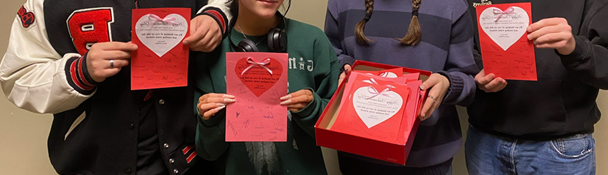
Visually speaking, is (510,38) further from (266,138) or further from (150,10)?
(150,10)

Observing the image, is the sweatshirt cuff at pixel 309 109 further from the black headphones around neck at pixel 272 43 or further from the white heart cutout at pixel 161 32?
the white heart cutout at pixel 161 32

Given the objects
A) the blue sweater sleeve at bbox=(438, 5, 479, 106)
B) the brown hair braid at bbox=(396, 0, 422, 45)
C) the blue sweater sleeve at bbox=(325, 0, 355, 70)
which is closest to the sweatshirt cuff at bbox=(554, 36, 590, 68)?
the blue sweater sleeve at bbox=(438, 5, 479, 106)

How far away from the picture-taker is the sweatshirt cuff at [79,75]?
0.83m

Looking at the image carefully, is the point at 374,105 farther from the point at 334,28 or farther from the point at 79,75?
the point at 79,75

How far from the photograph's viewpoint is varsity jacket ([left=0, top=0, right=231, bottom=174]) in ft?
2.83

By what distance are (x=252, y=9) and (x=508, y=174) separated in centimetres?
109

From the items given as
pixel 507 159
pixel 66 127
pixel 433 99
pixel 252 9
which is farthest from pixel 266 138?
pixel 507 159

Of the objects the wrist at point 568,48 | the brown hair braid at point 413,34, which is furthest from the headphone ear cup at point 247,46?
the wrist at point 568,48

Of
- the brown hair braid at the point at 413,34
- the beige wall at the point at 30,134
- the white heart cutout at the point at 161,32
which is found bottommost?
the beige wall at the point at 30,134

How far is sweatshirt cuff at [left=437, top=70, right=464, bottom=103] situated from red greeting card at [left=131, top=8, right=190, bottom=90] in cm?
74

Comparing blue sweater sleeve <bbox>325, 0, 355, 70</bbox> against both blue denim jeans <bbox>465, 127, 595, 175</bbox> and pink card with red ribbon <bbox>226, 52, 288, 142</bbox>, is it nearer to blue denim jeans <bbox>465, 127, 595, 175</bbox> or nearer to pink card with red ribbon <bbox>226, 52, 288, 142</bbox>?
→ pink card with red ribbon <bbox>226, 52, 288, 142</bbox>

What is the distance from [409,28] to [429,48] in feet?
0.30

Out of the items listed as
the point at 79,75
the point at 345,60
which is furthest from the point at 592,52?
the point at 79,75

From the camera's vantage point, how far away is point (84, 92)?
86 cm
